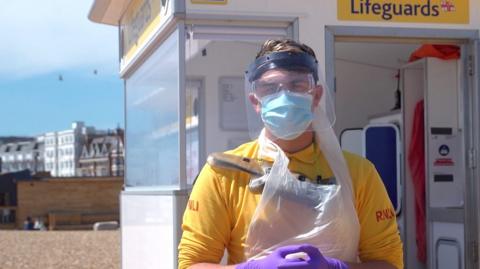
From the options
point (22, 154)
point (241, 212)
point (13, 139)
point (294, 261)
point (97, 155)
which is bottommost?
point (22, 154)

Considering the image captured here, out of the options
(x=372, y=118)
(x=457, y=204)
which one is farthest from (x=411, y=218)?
(x=372, y=118)

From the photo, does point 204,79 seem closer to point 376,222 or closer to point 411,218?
point 411,218

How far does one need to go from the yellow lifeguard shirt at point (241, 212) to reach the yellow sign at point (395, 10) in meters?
2.30

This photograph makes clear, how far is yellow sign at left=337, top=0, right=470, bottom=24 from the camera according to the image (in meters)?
4.46

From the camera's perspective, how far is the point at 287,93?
2.18m

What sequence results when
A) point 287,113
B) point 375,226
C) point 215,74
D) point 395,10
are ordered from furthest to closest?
point 215,74, point 395,10, point 375,226, point 287,113

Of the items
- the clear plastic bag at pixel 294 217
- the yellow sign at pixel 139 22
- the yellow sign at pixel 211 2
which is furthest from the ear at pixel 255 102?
the yellow sign at pixel 139 22

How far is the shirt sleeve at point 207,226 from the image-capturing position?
215cm

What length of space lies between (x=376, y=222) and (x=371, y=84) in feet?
16.4

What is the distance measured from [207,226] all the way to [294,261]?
0.31 meters

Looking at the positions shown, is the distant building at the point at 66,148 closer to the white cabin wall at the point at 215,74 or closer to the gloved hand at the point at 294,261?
the white cabin wall at the point at 215,74

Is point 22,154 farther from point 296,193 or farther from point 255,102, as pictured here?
point 296,193

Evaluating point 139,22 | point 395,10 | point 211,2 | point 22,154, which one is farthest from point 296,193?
point 22,154

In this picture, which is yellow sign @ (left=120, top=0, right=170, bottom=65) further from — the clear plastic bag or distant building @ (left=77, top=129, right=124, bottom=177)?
distant building @ (left=77, top=129, right=124, bottom=177)
